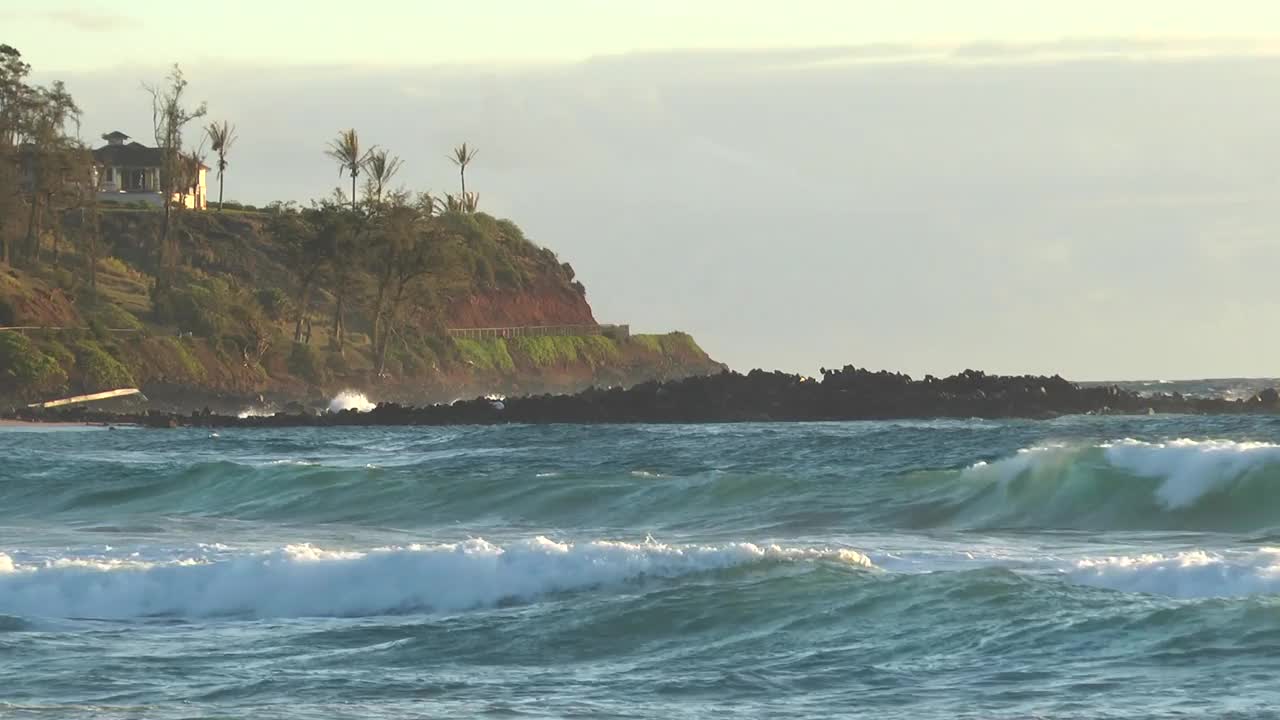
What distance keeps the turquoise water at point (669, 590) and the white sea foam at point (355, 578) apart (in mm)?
39

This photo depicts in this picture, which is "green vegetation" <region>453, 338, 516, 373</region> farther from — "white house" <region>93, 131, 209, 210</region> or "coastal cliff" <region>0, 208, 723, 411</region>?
"white house" <region>93, 131, 209, 210</region>

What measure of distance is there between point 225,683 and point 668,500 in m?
15.5

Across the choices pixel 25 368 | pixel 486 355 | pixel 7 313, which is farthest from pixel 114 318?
pixel 486 355

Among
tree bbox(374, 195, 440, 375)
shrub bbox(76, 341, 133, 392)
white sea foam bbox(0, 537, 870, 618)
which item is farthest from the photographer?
tree bbox(374, 195, 440, 375)

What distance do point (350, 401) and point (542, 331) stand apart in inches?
1421

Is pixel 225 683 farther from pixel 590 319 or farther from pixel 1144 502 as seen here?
pixel 590 319

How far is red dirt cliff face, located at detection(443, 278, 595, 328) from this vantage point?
120312mm

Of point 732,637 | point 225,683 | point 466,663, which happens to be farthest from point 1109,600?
point 225,683

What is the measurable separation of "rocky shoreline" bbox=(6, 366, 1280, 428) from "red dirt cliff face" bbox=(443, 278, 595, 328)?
52.6 metres

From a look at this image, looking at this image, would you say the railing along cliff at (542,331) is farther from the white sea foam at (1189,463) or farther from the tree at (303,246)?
the white sea foam at (1189,463)

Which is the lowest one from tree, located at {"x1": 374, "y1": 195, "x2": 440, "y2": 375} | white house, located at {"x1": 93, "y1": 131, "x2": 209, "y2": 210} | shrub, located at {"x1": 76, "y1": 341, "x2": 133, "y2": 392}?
shrub, located at {"x1": 76, "y1": 341, "x2": 133, "y2": 392}

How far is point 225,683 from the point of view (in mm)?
14906

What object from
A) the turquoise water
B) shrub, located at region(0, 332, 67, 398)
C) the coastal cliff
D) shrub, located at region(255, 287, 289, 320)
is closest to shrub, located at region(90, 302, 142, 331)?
the coastal cliff

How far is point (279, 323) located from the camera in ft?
333
